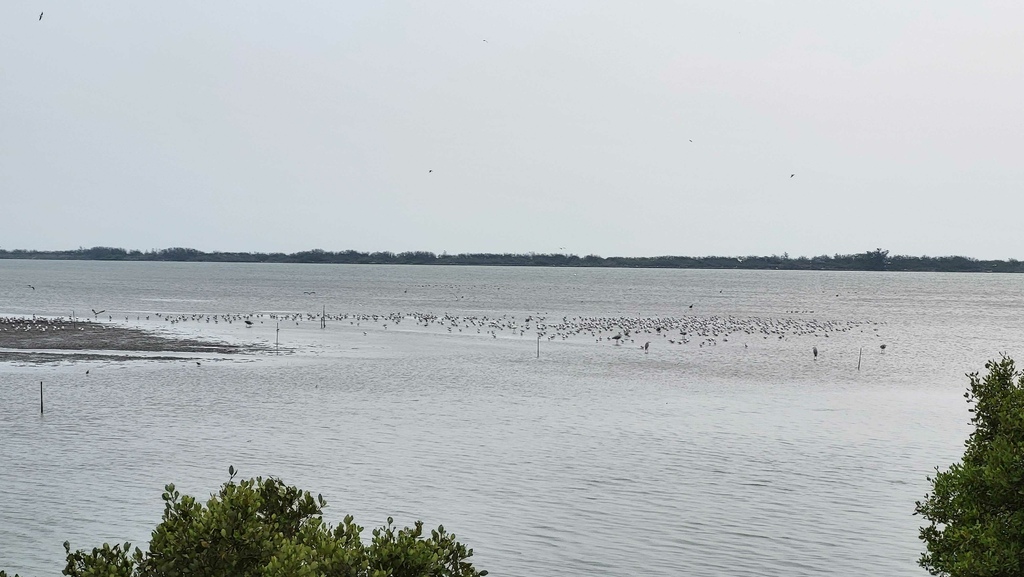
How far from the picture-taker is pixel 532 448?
29.2m

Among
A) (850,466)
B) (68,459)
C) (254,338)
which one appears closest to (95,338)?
(254,338)

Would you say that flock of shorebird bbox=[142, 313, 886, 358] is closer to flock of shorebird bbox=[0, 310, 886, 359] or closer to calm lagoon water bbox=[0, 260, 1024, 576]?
flock of shorebird bbox=[0, 310, 886, 359]

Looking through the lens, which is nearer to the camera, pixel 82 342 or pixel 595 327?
pixel 82 342

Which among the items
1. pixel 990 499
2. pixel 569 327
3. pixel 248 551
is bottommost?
pixel 569 327

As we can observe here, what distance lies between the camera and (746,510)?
890 inches

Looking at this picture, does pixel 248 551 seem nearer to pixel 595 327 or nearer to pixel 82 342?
pixel 82 342

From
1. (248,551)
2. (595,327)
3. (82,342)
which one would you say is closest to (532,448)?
(248,551)

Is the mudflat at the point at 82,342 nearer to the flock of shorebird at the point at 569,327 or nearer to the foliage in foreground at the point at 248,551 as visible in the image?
the flock of shorebird at the point at 569,327

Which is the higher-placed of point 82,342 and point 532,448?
point 82,342

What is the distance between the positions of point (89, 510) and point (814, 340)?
207 ft

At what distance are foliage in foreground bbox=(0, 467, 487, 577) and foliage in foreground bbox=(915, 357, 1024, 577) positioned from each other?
21.2 ft

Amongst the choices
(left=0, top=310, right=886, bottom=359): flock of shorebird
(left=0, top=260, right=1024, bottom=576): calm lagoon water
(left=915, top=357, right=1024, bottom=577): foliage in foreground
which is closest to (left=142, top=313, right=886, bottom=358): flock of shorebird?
(left=0, top=310, right=886, bottom=359): flock of shorebird

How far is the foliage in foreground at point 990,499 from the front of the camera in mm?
10656

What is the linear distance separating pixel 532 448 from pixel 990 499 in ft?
61.3
